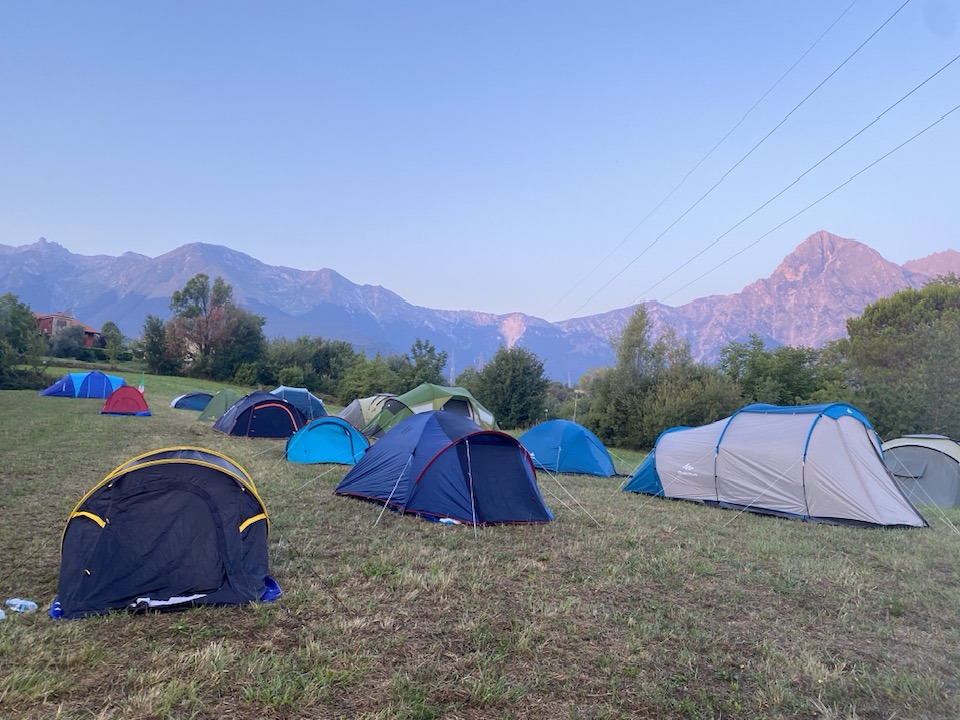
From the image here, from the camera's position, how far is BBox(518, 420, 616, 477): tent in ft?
53.3

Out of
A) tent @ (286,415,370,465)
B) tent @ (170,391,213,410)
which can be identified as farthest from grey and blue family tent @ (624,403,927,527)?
tent @ (170,391,213,410)

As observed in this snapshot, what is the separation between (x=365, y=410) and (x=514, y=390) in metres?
12.7

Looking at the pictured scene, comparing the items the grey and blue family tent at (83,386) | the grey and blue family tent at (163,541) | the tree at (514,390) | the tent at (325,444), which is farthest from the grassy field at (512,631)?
the grey and blue family tent at (83,386)

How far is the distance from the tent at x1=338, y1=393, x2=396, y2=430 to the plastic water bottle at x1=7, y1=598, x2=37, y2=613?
1877 cm

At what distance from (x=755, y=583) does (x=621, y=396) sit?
88.9 ft

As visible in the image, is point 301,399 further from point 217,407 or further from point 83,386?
point 83,386

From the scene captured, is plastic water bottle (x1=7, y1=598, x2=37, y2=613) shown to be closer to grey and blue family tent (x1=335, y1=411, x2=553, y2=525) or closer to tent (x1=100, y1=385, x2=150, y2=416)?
grey and blue family tent (x1=335, y1=411, x2=553, y2=525)

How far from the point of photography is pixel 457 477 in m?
9.34

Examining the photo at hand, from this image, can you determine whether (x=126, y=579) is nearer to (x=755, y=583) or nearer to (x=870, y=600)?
(x=755, y=583)

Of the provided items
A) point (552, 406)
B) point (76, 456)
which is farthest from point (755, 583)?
point (552, 406)

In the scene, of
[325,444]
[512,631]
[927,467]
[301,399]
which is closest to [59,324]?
[301,399]

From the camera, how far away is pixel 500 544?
8047 mm

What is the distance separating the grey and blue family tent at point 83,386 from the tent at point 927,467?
36084 mm

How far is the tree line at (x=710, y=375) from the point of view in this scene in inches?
1019
